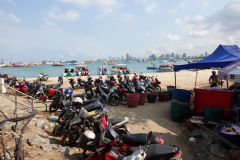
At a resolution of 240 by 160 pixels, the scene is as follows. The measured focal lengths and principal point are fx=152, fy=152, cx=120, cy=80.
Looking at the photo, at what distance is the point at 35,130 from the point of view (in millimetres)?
4855

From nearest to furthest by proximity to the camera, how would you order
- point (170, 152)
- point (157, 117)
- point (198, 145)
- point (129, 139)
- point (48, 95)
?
point (170, 152) < point (129, 139) < point (198, 145) < point (157, 117) < point (48, 95)

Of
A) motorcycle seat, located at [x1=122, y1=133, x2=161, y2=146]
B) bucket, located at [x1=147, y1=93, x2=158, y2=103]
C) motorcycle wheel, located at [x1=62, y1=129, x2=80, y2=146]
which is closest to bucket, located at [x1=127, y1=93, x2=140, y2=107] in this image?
bucket, located at [x1=147, y1=93, x2=158, y2=103]

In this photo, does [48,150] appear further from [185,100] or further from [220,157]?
[185,100]

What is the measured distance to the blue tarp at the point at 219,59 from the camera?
7.96 metres

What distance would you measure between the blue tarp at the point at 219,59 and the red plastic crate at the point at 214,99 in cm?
247

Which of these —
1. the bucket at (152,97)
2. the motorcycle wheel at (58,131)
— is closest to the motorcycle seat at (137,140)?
the motorcycle wheel at (58,131)

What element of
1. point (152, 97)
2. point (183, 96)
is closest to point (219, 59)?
point (152, 97)

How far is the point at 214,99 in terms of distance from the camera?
18.7ft

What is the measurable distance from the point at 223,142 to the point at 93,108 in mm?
3799

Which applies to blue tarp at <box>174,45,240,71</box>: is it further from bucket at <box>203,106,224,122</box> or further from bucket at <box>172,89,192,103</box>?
bucket at <box>203,106,224,122</box>

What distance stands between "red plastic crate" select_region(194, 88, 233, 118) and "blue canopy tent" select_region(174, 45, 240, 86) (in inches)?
97.4

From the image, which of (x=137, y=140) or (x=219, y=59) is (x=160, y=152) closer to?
(x=137, y=140)

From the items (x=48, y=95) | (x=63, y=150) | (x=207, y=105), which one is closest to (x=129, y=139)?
(x=63, y=150)

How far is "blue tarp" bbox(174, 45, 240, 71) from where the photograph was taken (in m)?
7.96
